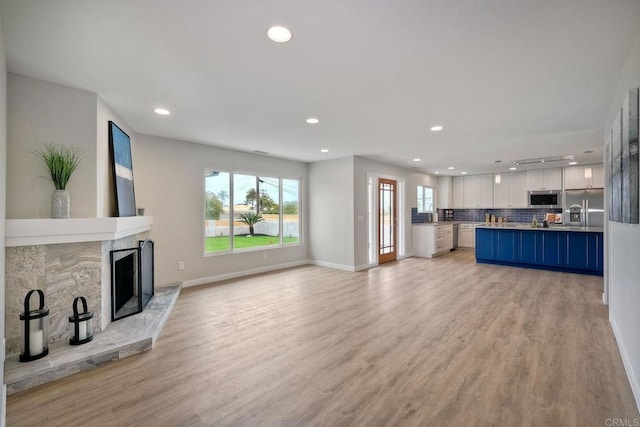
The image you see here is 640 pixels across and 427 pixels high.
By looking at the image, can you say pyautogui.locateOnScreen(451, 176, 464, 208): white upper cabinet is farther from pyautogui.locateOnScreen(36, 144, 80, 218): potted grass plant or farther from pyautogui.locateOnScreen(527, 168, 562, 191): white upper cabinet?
pyautogui.locateOnScreen(36, 144, 80, 218): potted grass plant

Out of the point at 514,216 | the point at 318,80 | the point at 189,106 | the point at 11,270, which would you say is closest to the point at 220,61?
A: the point at 318,80

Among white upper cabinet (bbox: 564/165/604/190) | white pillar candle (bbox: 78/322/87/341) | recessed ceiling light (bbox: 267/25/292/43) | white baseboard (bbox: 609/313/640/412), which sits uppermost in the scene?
recessed ceiling light (bbox: 267/25/292/43)

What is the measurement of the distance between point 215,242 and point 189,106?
274 centimetres

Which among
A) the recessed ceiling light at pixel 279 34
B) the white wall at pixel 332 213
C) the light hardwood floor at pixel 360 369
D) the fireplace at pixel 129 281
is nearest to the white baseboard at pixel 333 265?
the white wall at pixel 332 213

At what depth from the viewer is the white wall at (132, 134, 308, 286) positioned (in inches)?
182

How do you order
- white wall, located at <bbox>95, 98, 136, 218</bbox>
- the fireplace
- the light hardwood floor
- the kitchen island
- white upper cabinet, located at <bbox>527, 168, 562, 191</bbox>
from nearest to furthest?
the light hardwood floor, white wall, located at <bbox>95, 98, 136, 218</bbox>, the fireplace, the kitchen island, white upper cabinet, located at <bbox>527, 168, 562, 191</bbox>

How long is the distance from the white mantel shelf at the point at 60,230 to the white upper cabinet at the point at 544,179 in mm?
9582

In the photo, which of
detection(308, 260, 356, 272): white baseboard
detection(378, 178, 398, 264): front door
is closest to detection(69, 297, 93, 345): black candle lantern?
detection(308, 260, 356, 272): white baseboard

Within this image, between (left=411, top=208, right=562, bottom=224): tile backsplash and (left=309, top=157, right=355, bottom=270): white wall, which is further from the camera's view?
(left=411, top=208, right=562, bottom=224): tile backsplash

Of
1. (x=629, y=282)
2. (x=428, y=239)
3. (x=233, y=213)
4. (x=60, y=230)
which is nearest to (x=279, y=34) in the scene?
(x=60, y=230)

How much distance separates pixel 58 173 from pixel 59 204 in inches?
11.1

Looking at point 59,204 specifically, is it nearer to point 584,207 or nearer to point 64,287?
point 64,287

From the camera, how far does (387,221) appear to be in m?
7.46

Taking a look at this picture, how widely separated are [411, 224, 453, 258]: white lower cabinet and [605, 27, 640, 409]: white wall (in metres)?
5.12
